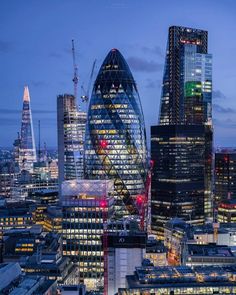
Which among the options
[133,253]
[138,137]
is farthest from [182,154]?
[133,253]

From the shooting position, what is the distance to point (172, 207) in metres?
147

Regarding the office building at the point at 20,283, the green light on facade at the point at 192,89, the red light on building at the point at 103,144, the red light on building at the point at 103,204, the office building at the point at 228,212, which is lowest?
the office building at the point at 228,212

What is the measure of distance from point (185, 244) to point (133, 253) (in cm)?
2481

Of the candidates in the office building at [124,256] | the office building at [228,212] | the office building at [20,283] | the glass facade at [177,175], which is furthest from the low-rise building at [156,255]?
the office building at [228,212]

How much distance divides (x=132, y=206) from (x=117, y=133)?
68.0ft

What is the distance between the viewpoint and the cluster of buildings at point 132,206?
72.7 metres

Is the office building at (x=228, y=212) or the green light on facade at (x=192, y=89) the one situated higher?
the green light on facade at (x=192, y=89)

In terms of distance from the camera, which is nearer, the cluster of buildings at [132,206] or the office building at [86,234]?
the cluster of buildings at [132,206]

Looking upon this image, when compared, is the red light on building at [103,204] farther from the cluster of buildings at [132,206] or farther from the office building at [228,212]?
the office building at [228,212]

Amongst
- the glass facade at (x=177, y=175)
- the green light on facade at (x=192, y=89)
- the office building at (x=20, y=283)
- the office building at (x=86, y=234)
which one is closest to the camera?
the office building at (x=20, y=283)

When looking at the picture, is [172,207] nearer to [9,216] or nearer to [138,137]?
[138,137]

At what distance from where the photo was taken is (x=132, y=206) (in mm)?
144875

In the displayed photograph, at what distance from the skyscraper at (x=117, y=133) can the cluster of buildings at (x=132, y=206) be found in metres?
0.28

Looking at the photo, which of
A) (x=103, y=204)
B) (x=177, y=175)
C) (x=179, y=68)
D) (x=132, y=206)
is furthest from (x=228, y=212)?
(x=179, y=68)
